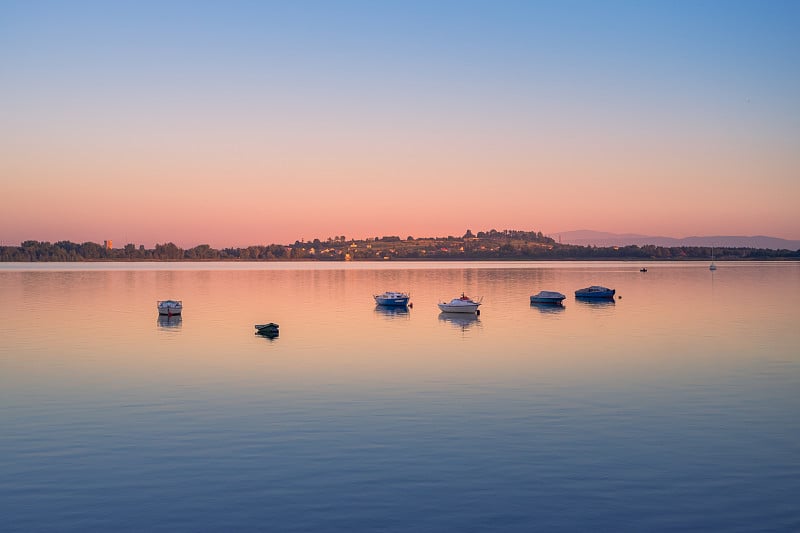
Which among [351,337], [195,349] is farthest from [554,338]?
[195,349]

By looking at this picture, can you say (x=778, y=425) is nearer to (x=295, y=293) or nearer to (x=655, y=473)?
(x=655, y=473)

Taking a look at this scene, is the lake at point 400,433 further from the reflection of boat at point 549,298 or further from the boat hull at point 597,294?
the boat hull at point 597,294

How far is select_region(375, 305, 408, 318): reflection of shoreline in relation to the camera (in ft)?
326

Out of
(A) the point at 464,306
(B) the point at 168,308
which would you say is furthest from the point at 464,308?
(B) the point at 168,308

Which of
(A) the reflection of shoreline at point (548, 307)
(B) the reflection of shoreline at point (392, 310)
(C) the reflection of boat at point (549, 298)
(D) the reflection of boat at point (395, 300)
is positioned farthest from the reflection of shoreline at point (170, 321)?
(C) the reflection of boat at point (549, 298)

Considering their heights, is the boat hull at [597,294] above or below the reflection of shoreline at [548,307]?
above

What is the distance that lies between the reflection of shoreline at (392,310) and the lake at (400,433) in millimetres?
28862

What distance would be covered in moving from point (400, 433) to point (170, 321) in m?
63.7

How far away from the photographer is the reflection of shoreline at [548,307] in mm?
105238

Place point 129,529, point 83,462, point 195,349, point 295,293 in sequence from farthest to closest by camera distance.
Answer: point 295,293
point 195,349
point 83,462
point 129,529

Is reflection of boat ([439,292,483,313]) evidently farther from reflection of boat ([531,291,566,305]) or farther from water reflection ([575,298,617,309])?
water reflection ([575,298,617,309])

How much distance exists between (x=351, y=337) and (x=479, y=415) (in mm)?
37526

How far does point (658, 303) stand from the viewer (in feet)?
385

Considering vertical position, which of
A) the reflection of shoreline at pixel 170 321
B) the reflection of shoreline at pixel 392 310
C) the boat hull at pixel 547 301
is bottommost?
the reflection of shoreline at pixel 392 310
